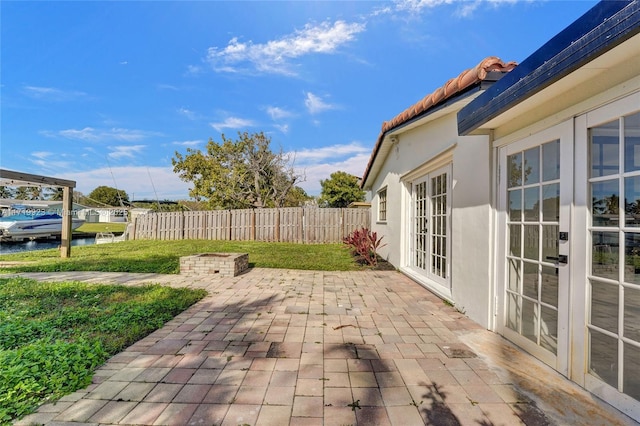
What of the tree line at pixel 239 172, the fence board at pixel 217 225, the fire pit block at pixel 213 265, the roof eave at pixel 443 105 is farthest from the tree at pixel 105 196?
the roof eave at pixel 443 105

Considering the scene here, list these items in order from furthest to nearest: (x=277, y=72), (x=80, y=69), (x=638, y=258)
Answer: (x=277, y=72) < (x=80, y=69) < (x=638, y=258)

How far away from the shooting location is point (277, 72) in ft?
36.2

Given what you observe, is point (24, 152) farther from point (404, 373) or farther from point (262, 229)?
point (404, 373)

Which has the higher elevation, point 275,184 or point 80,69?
point 80,69

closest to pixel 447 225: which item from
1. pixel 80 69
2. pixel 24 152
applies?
pixel 80 69

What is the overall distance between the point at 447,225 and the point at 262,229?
11148 mm

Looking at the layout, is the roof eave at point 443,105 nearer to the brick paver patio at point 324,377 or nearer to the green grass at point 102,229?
the brick paver patio at point 324,377

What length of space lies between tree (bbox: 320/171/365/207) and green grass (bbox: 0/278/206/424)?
67.0 feet

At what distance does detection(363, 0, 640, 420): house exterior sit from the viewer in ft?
6.12

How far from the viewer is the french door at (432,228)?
16.2 feet

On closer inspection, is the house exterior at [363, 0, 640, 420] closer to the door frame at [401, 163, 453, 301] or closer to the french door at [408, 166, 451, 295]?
the door frame at [401, 163, 453, 301]

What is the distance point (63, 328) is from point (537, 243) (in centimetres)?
550

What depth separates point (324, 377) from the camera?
2379 mm

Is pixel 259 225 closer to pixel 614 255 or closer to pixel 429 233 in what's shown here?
pixel 429 233
